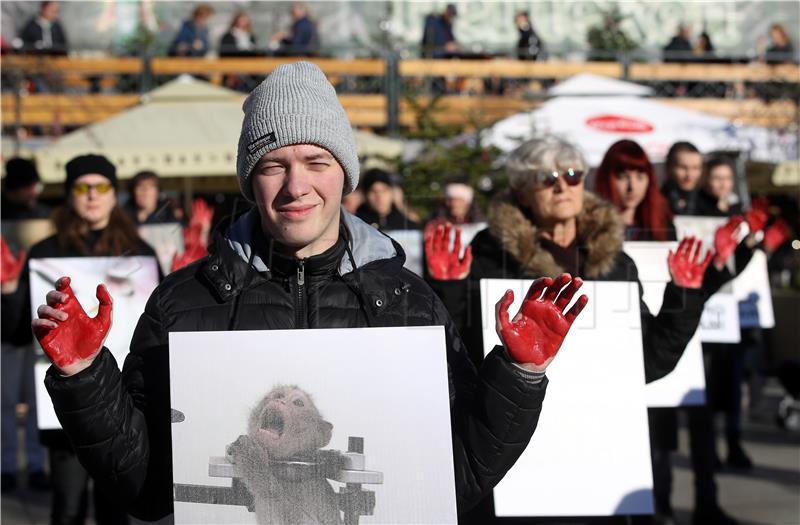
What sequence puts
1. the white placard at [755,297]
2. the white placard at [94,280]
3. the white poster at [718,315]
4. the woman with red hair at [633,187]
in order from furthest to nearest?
the white placard at [755,297], the white poster at [718,315], the woman with red hair at [633,187], the white placard at [94,280]

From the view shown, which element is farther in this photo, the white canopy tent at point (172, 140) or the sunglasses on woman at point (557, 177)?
the white canopy tent at point (172, 140)

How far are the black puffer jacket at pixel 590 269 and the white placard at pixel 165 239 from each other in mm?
2347

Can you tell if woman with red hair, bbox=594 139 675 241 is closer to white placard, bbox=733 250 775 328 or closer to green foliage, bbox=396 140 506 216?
white placard, bbox=733 250 775 328

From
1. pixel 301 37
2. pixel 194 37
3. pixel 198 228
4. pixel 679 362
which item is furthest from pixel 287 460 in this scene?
pixel 194 37

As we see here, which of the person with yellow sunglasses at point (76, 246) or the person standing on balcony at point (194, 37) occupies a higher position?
the person standing on balcony at point (194, 37)

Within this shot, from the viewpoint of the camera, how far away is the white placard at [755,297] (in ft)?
24.9

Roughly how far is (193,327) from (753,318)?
225 inches

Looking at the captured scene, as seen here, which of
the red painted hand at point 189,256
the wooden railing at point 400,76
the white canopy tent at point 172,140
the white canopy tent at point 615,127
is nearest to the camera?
the red painted hand at point 189,256

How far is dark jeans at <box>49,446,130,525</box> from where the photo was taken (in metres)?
5.26

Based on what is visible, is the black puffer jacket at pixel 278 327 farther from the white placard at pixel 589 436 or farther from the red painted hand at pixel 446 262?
the red painted hand at pixel 446 262

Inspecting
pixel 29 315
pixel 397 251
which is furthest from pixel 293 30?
pixel 397 251

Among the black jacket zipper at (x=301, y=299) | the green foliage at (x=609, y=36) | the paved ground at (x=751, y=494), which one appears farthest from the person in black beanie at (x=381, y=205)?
the green foliage at (x=609, y=36)

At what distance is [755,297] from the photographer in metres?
7.66

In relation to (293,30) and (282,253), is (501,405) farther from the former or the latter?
Answer: (293,30)
